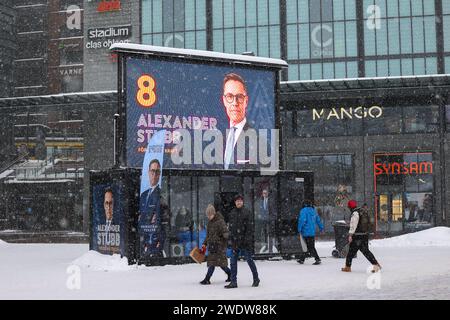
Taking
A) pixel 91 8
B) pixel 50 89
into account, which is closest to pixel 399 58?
pixel 91 8

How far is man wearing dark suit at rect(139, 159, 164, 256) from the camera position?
1945 cm

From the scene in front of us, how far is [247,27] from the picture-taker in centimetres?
4847

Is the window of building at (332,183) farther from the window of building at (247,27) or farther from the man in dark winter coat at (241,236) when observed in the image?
the man in dark winter coat at (241,236)

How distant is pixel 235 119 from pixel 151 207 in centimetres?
455

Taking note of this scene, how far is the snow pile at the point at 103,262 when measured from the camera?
18.7 metres

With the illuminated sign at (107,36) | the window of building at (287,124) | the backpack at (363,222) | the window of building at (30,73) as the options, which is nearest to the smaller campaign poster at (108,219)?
the backpack at (363,222)

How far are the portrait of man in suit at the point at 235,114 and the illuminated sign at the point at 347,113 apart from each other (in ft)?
76.8

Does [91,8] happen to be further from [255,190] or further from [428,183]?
[255,190]

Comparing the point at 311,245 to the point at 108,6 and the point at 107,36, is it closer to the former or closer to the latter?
the point at 107,36

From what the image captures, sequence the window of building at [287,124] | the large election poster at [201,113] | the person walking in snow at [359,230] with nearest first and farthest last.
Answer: the person walking in snow at [359,230]
the large election poster at [201,113]
the window of building at [287,124]

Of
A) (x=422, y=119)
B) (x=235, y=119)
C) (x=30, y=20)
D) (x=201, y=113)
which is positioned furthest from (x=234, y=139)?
(x=30, y=20)

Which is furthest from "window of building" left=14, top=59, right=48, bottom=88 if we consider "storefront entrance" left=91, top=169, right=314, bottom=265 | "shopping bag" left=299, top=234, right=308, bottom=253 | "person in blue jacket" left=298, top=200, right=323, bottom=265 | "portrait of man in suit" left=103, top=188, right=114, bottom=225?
"person in blue jacket" left=298, top=200, right=323, bottom=265

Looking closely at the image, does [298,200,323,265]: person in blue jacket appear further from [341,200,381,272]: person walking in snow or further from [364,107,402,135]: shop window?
[364,107,402,135]: shop window

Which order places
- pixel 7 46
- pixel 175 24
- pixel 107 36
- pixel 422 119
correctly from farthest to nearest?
pixel 7 46 < pixel 107 36 < pixel 175 24 < pixel 422 119
